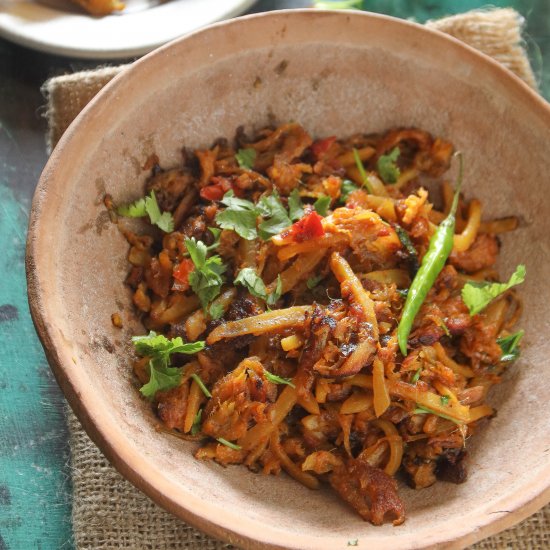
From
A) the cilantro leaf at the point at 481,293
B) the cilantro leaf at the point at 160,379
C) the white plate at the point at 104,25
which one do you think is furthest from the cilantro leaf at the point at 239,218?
the white plate at the point at 104,25

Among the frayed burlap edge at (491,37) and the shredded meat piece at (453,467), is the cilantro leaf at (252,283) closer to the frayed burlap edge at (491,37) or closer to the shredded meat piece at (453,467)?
the shredded meat piece at (453,467)

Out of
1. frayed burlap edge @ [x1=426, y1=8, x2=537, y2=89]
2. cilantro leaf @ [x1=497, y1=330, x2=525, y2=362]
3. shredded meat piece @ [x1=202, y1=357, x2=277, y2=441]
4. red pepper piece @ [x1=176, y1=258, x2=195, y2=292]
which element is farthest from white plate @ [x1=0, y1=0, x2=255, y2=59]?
cilantro leaf @ [x1=497, y1=330, x2=525, y2=362]

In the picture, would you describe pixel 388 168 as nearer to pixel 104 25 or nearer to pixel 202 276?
pixel 202 276

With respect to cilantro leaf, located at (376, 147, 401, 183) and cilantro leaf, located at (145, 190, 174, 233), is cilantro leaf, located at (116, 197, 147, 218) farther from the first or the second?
cilantro leaf, located at (376, 147, 401, 183)

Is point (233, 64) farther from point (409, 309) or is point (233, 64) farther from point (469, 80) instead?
point (409, 309)

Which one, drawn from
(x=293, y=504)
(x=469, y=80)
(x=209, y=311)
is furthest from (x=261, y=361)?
(x=469, y=80)
